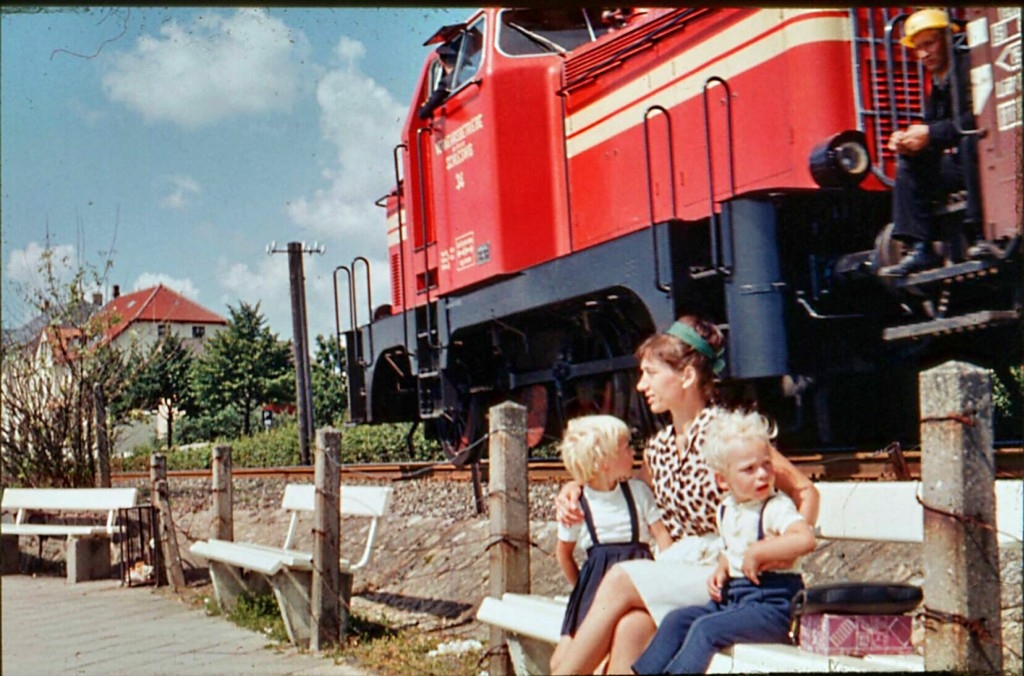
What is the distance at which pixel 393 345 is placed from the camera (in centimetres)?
606

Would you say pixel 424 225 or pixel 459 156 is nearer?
pixel 459 156

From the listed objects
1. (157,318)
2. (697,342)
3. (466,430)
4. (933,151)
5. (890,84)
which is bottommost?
(466,430)

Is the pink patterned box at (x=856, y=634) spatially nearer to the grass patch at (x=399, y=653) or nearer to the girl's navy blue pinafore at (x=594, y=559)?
the girl's navy blue pinafore at (x=594, y=559)

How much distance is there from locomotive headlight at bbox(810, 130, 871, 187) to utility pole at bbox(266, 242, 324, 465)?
1937 mm

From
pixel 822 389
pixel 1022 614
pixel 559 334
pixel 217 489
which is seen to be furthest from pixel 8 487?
pixel 1022 614

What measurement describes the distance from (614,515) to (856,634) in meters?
0.68

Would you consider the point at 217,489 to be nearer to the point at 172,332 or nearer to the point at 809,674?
the point at 172,332

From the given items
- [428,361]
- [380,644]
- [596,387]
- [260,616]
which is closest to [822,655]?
[596,387]

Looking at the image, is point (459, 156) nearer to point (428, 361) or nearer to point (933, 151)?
point (428, 361)

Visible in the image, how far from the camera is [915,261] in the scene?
4.02 meters

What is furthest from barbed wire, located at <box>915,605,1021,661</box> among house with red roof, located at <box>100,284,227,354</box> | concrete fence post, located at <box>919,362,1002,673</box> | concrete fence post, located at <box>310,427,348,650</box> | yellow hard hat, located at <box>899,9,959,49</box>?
concrete fence post, located at <box>310,427,348,650</box>

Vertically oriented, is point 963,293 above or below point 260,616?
above

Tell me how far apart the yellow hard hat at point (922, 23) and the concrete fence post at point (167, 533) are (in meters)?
3.77

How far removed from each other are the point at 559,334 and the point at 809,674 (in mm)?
2761
